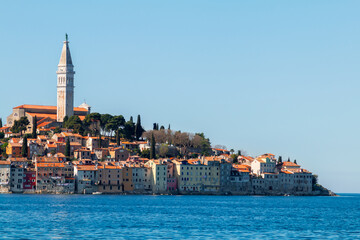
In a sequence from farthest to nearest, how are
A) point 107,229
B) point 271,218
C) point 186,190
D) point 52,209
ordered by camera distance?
1. point 186,190
2. point 52,209
3. point 271,218
4. point 107,229

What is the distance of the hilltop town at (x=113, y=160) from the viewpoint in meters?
106

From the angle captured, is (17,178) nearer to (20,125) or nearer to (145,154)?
(20,125)

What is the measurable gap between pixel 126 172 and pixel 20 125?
25.0m

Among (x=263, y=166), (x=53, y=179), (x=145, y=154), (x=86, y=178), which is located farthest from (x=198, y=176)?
(x=53, y=179)

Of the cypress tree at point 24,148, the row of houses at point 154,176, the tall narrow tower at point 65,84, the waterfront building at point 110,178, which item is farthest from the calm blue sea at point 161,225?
the tall narrow tower at point 65,84

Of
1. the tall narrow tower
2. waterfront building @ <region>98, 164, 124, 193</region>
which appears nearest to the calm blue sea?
waterfront building @ <region>98, 164, 124, 193</region>

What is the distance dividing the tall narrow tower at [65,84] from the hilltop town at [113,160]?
0.17 metres

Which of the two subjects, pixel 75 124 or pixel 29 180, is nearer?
pixel 29 180

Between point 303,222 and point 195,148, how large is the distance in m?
70.9

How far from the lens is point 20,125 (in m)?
125

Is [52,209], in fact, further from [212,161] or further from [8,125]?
[8,125]

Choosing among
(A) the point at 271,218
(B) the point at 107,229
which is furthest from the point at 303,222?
(B) the point at 107,229

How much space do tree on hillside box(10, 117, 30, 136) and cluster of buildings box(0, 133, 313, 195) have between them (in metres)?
4.72

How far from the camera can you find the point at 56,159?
10919 cm
